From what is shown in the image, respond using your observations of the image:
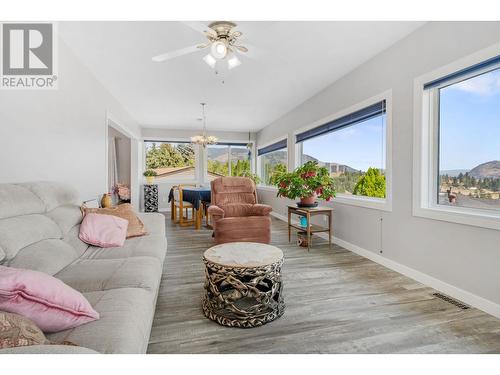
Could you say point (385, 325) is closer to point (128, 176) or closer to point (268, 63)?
point (268, 63)

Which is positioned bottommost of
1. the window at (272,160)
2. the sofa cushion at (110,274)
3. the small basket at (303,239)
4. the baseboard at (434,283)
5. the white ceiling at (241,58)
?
the baseboard at (434,283)

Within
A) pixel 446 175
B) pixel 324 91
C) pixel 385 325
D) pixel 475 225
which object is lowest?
pixel 385 325

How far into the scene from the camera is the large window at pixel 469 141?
2240mm

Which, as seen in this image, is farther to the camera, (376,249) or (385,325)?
(376,249)

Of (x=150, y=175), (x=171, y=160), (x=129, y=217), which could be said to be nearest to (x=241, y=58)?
(x=129, y=217)

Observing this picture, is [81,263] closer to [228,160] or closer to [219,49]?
[219,49]

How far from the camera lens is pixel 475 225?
2188mm

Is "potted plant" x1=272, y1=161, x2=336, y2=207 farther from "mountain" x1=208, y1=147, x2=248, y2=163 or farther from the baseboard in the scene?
A: "mountain" x1=208, y1=147, x2=248, y2=163

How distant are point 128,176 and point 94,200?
13.3ft

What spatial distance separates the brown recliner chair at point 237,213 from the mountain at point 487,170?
2316mm

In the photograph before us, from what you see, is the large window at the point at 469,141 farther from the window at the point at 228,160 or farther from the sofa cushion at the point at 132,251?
the window at the point at 228,160

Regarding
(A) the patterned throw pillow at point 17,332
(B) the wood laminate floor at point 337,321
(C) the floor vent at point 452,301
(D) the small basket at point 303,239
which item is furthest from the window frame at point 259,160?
(A) the patterned throw pillow at point 17,332

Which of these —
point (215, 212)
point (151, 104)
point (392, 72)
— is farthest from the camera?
point (151, 104)

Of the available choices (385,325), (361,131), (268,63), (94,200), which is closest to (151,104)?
(94,200)
